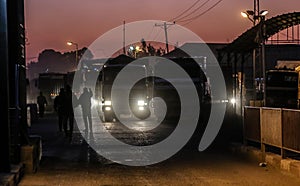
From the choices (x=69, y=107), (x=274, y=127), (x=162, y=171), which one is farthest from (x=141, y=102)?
(x=162, y=171)

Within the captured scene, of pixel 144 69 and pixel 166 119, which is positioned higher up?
pixel 144 69

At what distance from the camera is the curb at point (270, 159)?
13032 mm

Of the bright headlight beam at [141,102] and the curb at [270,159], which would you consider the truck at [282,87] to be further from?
the curb at [270,159]

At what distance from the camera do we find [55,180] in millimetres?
12375

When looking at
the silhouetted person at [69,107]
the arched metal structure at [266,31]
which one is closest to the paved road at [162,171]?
the silhouetted person at [69,107]

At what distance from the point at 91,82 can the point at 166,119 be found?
10.3 meters

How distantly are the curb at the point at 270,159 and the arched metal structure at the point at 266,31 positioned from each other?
7.34 meters

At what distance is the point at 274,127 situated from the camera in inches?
563

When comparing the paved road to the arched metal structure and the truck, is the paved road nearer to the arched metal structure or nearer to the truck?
the arched metal structure

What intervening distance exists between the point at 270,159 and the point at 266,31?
12.4 meters

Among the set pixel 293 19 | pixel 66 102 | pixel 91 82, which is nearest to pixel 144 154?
pixel 66 102

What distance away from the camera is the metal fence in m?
13.1

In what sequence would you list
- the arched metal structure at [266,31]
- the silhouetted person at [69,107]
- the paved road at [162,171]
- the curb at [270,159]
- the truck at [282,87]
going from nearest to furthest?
1. the paved road at [162,171]
2. the curb at [270,159]
3. the silhouetted person at [69,107]
4. the arched metal structure at [266,31]
5. the truck at [282,87]

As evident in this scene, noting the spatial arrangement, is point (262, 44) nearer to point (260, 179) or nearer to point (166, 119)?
point (166, 119)
